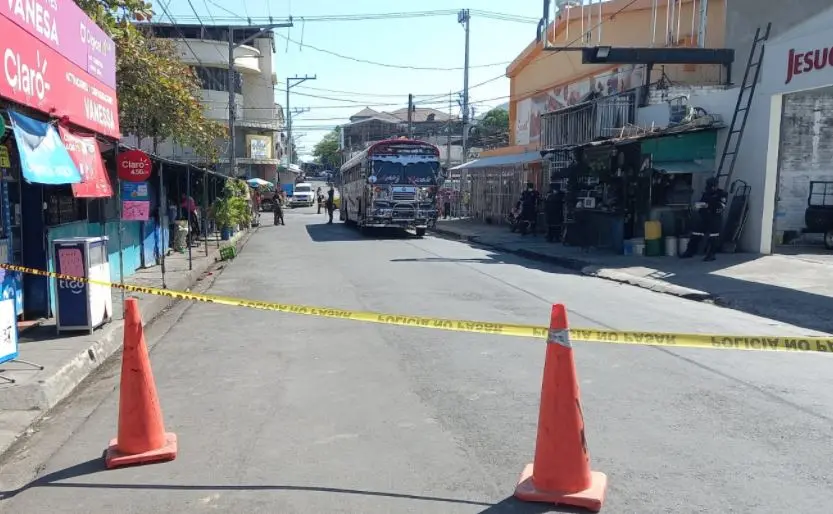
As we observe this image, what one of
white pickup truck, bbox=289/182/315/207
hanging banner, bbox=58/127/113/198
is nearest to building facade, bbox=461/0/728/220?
hanging banner, bbox=58/127/113/198

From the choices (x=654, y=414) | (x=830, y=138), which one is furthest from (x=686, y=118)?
(x=654, y=414)

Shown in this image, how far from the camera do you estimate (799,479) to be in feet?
13.9

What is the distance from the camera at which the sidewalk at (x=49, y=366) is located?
5.69 metres

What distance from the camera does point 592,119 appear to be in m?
22.9

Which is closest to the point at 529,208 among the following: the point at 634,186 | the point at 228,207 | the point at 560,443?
the point at 634,186

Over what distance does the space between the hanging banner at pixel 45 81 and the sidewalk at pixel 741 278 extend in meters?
→ 9.82

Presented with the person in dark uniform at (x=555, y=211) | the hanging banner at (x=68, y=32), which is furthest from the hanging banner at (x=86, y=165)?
the person in dark uniform at (x=555, y=211)

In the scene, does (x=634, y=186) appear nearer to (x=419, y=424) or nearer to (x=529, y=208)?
(x=529, y=208)

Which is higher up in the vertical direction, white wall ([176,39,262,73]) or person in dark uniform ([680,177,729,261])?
white wall ([176,39,262,73])

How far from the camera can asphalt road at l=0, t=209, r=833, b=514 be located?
4.09 meters

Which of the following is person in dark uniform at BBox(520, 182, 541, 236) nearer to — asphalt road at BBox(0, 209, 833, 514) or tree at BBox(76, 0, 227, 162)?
tree at BBox(76, 0, 227, 162)

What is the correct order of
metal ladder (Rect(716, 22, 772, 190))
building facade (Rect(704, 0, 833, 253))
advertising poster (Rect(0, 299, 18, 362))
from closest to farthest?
advertising poster (Rect(0, 299, 18, 362)) < building facade (Rect(704, 0, 833, 253)) < metal ladder (Rect(716, 22, 772, 190))

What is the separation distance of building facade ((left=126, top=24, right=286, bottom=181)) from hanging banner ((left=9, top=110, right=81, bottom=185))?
4628 centimetres

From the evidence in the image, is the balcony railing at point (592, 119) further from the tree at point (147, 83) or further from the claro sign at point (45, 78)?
the claro sign at point (45, 78)
